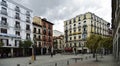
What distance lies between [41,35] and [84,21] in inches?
851

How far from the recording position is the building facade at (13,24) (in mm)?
45000

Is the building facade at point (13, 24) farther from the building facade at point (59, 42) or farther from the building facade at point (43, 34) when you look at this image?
the building facade at point (59, 42)

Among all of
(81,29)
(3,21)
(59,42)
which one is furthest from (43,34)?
(59,42)

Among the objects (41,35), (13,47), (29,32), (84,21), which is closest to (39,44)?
(41,35)

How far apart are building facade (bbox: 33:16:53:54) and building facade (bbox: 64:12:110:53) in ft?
43.6

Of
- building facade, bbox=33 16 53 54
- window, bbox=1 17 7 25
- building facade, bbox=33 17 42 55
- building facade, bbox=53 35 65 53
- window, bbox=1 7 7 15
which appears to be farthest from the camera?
building facade, bbox=53 35 65 53

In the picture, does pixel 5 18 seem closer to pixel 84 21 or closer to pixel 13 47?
pixel 13 47

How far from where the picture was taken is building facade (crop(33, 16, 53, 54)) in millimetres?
61475

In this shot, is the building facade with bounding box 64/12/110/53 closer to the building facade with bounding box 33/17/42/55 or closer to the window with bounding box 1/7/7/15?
the building facade with bounding box 33/17/42/55

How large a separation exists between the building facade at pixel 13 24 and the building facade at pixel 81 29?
26.9m

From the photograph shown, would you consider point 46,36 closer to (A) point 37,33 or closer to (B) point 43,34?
(B) point 43,34

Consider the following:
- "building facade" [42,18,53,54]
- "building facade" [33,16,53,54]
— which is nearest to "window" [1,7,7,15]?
"building facade" [33,16,53,54]

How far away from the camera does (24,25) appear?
53.4 metres

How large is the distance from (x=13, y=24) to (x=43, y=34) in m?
17.7
